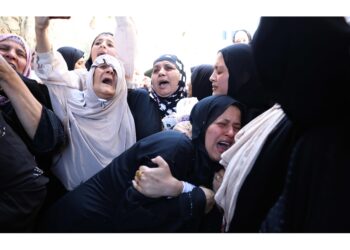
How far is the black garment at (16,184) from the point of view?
3.68 feet

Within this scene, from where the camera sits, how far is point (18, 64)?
1431 mm

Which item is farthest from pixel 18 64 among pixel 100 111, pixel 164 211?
pixel 164 211

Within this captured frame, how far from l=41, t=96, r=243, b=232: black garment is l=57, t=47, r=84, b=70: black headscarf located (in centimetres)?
82

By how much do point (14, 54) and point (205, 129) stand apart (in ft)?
2.71

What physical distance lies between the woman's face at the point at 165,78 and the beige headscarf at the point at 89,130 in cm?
22

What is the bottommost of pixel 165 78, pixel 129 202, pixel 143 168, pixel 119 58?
pixel 129 202

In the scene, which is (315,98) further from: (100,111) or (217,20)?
(100,111)

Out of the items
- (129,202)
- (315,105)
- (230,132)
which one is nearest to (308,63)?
(315,105)

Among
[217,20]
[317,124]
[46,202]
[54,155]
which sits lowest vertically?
[46,202]

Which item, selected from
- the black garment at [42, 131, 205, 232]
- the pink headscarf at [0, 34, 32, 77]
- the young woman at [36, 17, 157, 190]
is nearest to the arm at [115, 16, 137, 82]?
the young woman at [36, 17, 157, 190]

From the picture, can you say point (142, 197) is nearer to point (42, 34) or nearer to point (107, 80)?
point (107, 80)

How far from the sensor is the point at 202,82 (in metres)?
1.67

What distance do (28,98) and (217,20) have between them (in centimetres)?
72

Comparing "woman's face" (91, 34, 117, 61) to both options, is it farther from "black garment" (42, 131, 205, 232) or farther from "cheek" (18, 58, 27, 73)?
"black garment" (42, 131, 205, 232)
